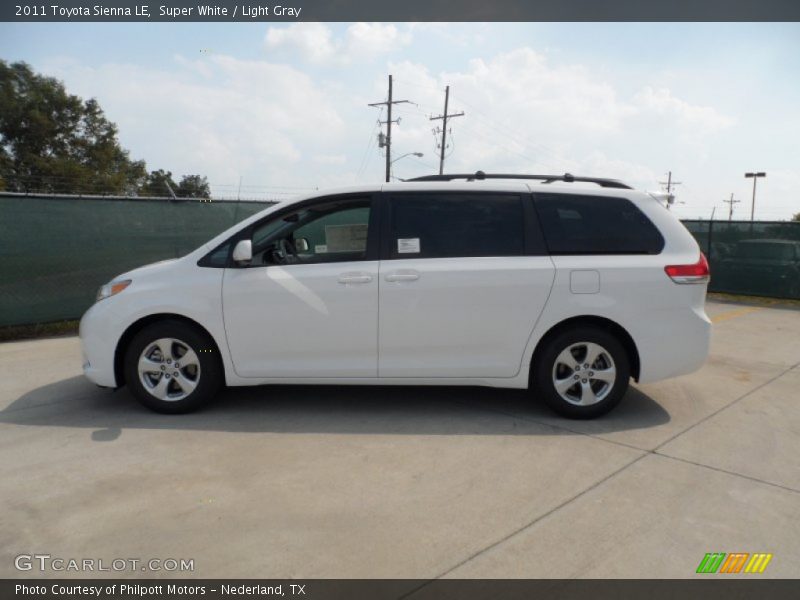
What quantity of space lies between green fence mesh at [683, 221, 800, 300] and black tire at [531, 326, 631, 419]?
9820 mm

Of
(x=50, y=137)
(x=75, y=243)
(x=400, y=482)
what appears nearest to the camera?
(x=400, y=482)

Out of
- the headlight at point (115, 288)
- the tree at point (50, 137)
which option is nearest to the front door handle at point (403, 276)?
the headlight at point (115, 288)

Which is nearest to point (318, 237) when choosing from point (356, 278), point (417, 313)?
point (356, 278)

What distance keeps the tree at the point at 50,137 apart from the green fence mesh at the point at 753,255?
41.6 m

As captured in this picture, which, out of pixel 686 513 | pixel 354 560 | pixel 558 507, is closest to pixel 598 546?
pixel 558 507

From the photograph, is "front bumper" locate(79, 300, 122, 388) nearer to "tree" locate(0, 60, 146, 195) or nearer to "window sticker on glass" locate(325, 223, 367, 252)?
"window sticker on glass" locate(325, 223, 367, 252)

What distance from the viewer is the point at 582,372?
456cm

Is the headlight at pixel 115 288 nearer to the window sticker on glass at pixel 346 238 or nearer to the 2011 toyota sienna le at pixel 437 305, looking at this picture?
the 2011 toyota sienna le at pixel 437 305

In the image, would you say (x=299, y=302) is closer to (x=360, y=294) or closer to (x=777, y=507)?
(x=360, y=294)

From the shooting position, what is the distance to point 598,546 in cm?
284

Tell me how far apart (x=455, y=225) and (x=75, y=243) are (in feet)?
20.0

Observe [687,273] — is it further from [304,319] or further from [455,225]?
[304,319]

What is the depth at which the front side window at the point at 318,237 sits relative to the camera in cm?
466

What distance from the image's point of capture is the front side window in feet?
15.3
